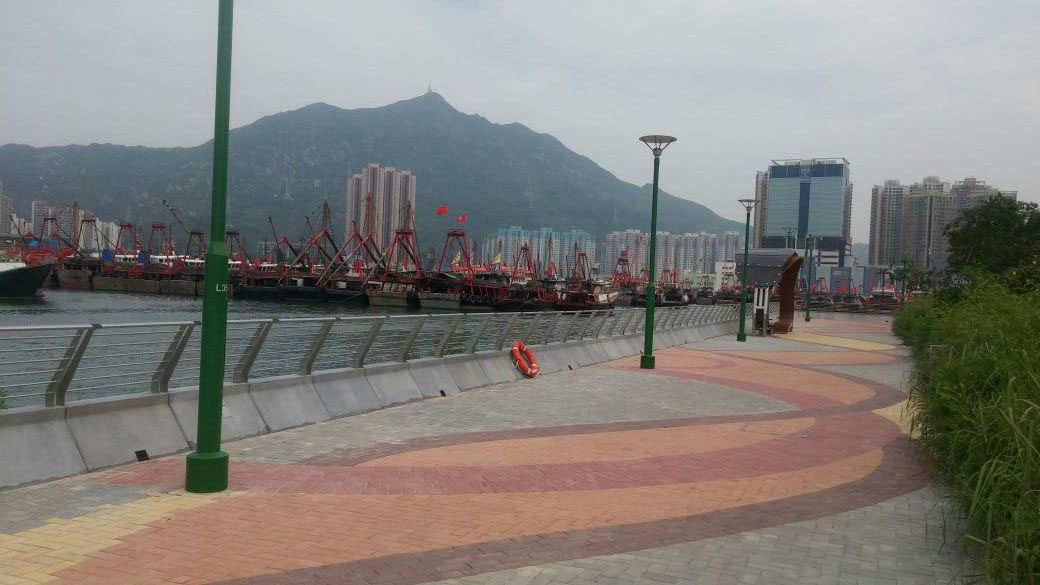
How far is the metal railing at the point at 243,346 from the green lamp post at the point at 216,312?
56.3 inches

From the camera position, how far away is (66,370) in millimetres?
7355

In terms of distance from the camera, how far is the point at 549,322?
18641mm

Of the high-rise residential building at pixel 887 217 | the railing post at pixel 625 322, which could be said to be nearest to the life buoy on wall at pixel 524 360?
the railing post at pixel 625 322

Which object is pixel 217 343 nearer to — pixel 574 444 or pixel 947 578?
pixel 574 444

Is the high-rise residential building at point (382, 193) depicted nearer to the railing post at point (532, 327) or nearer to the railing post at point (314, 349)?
the railing post at point (532, 327)

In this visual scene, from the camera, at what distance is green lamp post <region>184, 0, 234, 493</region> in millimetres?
6738

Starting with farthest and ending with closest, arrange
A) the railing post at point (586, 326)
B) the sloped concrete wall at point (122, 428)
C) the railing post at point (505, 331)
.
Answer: the railing post at point (586, 326) < the railing post at point (505, 331) < the sloped concrete wall at point (122, 428)

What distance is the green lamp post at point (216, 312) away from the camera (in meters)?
6.74

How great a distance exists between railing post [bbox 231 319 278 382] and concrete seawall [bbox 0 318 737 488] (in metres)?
0.14

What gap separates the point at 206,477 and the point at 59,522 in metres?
1.18

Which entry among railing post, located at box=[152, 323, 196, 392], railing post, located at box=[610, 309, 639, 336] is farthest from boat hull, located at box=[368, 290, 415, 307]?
railing post, located at box=[152, 323, 196, 392]

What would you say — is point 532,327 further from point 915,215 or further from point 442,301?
point 915,215

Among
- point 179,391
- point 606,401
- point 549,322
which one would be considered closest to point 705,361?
point 549,322

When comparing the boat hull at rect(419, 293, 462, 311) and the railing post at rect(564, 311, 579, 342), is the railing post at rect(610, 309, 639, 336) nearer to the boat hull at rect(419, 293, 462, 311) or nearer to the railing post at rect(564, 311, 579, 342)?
the railing post at rect(564, 311, 579, 342)
